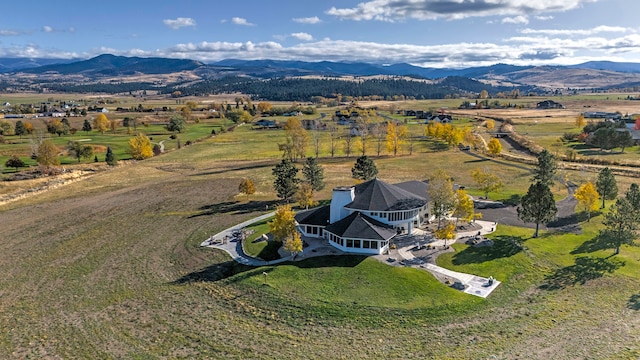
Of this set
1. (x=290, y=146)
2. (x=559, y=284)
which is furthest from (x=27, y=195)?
(x=559, y=284)

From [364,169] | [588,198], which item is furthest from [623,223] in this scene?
[364,169]

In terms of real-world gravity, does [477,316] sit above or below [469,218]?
below

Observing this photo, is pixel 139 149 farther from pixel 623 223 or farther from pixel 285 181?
pixel 623 223

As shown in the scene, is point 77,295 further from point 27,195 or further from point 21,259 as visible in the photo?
point 27,195

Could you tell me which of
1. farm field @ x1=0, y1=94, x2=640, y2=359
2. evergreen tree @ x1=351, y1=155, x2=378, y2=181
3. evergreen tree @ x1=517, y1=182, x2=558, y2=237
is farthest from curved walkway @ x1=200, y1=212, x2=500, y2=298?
evergreen tree @ x1=351, y1=155, x2=378, y2=181

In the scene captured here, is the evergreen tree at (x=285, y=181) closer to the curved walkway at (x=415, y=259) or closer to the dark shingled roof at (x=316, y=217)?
the curved walkway at (x=415, y=259)

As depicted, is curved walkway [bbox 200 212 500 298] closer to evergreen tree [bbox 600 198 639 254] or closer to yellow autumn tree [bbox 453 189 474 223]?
yellow autumn tree [bbox 453 189 474 223]

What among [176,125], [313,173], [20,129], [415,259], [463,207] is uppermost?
[176,125]
